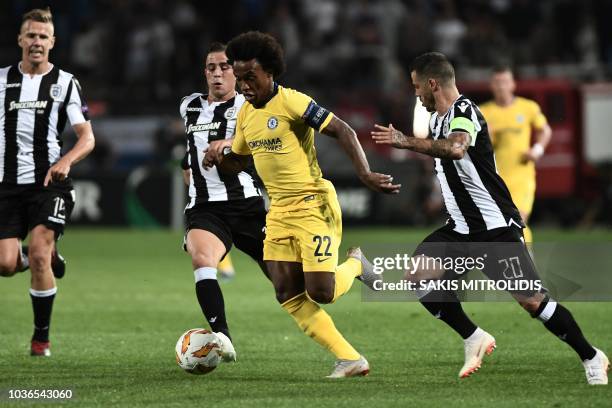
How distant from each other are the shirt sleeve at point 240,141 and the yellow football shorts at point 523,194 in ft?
15.7

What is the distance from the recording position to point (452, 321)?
784 centimetres

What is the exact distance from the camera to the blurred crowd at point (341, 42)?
23.1m

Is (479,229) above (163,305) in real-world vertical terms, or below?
above

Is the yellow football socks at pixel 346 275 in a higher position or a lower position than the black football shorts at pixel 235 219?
lower

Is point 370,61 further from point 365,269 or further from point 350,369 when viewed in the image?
point 350,369

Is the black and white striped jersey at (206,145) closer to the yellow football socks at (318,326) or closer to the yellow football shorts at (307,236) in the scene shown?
the yellow football shorts at (307,236)

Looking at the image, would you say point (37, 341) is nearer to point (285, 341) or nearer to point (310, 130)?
point (285, 341)

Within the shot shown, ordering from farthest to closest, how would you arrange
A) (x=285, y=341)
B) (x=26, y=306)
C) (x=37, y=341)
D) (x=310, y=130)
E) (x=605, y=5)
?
(x=605, y=5) < (x=26, y=306) < (x=285, y=341) < (x=37, y=341) < (x=310, y=130)

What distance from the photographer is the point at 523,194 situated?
1205 cm

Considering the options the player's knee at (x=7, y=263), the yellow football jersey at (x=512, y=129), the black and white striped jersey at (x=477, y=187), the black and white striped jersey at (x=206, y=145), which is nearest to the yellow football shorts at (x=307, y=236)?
the black and white striped jersey at (x=477, y=187)

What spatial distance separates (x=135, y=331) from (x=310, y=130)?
10.1 feet

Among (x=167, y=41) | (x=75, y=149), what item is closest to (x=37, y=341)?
(x=75, y=149)

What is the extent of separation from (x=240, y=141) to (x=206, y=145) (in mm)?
1022

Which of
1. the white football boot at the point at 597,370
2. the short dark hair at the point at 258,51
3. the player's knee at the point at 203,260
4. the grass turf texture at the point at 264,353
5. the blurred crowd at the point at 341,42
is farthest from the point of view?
the blurred crowd at the point at 341,42
